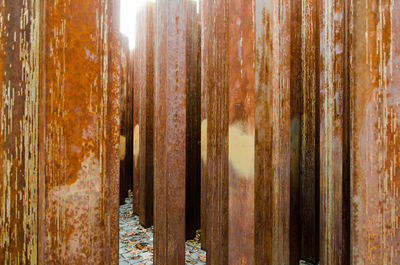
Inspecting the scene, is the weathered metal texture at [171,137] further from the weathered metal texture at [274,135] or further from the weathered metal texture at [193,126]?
the weathered metal texture at [193,126]

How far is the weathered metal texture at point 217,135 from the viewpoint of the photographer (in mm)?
1983

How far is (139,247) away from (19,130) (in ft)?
9.37

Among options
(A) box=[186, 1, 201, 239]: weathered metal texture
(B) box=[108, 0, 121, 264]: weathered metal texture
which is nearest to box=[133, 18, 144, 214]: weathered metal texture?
(A) box=[186, 1, 201, 239]: weathered metal texture

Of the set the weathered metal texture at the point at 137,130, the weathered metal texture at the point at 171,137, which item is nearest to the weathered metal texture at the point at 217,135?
the weathered metal texture at the point at 171,137

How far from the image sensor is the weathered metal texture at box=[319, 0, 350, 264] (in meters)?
1.37

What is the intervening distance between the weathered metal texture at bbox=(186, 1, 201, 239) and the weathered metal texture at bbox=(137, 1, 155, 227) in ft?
2.28

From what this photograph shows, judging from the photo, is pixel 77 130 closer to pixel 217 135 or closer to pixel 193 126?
pixel 217 135

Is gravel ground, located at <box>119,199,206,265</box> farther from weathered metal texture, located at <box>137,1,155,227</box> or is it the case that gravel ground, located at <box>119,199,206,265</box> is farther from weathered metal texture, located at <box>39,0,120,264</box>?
weathered metal texture, located at <box>39,0,120,264</box>

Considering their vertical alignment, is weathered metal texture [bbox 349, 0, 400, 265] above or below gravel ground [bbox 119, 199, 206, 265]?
above

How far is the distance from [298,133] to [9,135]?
8.61 feet

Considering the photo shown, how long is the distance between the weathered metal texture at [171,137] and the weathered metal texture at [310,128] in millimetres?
1551

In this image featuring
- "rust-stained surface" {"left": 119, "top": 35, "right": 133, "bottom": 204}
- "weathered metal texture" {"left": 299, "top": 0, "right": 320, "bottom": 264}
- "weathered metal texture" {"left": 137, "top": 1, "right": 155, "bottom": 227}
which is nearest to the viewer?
"weathered metal texture" {"left": 299, "top": 0, "right": 320, "bottom": 264}

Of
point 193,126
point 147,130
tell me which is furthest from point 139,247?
point 193,126

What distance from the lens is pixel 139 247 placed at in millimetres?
3131
